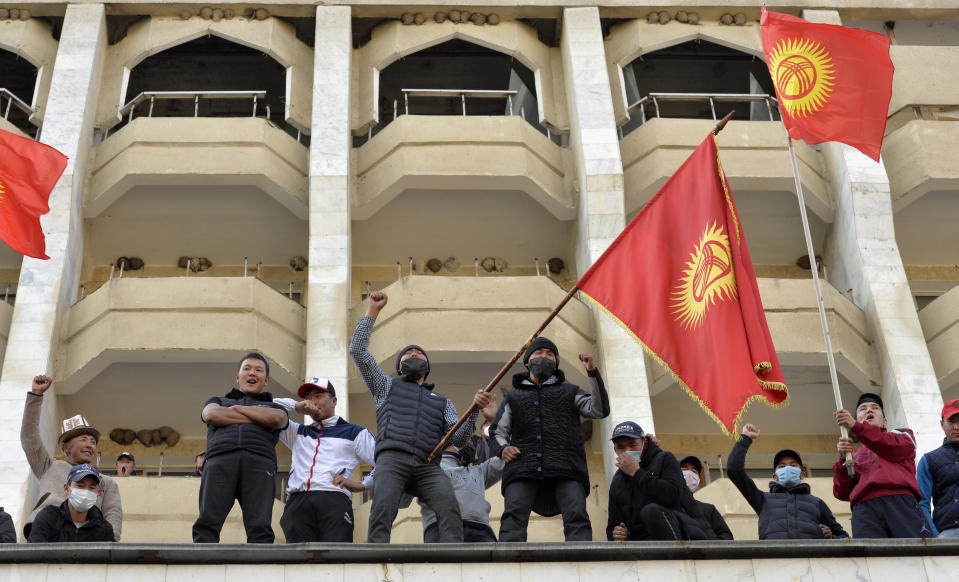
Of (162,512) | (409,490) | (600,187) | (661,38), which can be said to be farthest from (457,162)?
(409,490)

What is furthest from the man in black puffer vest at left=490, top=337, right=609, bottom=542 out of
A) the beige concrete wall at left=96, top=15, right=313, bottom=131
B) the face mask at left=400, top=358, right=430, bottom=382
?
the beige concrete wall at left=96, top=15, right=313, bottom=131

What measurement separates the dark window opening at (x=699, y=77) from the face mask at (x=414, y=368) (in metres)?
9.24

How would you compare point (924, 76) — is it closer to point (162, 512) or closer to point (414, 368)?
point (414, 368)

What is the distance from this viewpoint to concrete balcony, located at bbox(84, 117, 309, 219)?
15344 mm

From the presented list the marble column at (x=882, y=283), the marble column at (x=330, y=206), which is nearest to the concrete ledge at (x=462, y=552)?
the marble column at (x=330, y=206)

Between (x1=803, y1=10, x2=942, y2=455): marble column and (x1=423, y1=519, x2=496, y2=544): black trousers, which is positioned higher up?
(x1=803, y1=10, x2=942, y2=455): marble column

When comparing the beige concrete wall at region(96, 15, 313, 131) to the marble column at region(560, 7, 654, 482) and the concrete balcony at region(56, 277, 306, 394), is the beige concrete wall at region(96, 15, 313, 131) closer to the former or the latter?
the concrete balcony at region(56, 277, 306, 394)

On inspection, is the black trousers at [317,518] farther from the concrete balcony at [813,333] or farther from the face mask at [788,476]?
the concrete balcony at [813,333]

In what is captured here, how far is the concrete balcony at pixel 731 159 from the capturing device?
51.5 feet

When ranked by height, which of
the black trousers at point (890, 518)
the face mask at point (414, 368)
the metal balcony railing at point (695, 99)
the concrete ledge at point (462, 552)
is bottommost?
the concrete ledge at point (462, 552)

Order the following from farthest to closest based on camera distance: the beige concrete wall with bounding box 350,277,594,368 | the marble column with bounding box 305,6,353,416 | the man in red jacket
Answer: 1. the beige concrete wall with bounding box 350,277,594,368
2. the marble column with bounding box 305,6,353,416
3. the man in red jacket

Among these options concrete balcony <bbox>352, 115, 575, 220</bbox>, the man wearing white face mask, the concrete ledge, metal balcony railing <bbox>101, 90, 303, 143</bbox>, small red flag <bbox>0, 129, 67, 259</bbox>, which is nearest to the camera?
the concrete ledge

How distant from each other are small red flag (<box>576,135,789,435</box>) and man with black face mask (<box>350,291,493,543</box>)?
142cm

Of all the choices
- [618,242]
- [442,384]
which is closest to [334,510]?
[618,242]
